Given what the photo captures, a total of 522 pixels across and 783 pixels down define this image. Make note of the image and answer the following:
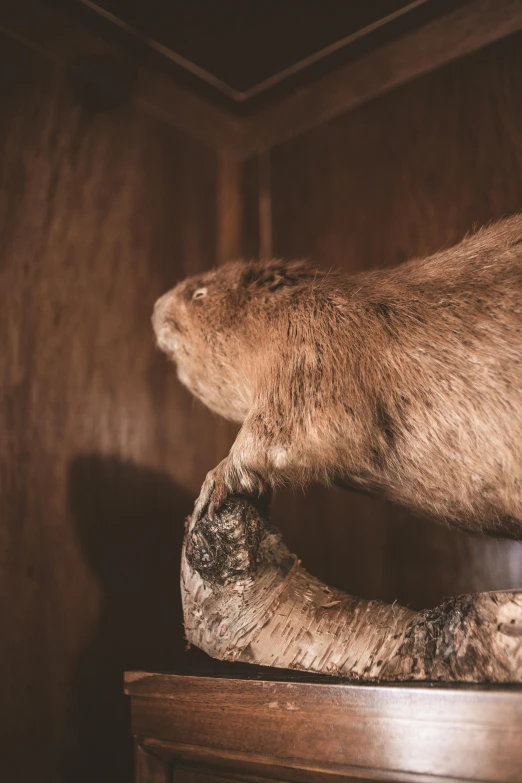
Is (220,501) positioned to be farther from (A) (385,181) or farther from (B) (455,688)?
(A) (385,181)

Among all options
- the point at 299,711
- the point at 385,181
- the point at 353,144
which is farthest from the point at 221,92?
the point at 299,711

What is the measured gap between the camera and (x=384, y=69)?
1535 millimetres

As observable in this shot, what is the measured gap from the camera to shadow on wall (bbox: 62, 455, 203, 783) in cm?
128

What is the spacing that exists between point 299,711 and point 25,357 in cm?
87

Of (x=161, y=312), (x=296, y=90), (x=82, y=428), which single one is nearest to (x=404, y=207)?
(x=296, y=90)

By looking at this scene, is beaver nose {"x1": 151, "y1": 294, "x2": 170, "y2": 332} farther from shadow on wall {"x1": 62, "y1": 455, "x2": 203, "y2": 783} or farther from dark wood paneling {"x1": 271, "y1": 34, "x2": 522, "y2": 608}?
dark wood paneling {"x1": 271, "y1": 34, "x2": 522, "y2": 608}

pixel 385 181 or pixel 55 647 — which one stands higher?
pixel 385 181

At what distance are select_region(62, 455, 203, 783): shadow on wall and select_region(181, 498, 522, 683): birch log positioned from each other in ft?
1.55

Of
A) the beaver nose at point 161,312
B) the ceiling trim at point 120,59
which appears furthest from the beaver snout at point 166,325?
the ceiling trim at point 120,59

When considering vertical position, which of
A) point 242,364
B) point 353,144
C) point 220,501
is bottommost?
point 220,501

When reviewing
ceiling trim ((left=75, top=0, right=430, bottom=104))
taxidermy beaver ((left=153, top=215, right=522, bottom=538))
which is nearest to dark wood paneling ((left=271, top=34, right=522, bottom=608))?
ceiling trim ((left=75, top=0, right=430, bottom=104))

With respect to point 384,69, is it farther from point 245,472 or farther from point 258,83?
point 245,472

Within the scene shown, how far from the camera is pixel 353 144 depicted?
1.61 metres

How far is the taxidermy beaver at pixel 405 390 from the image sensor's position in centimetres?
81
